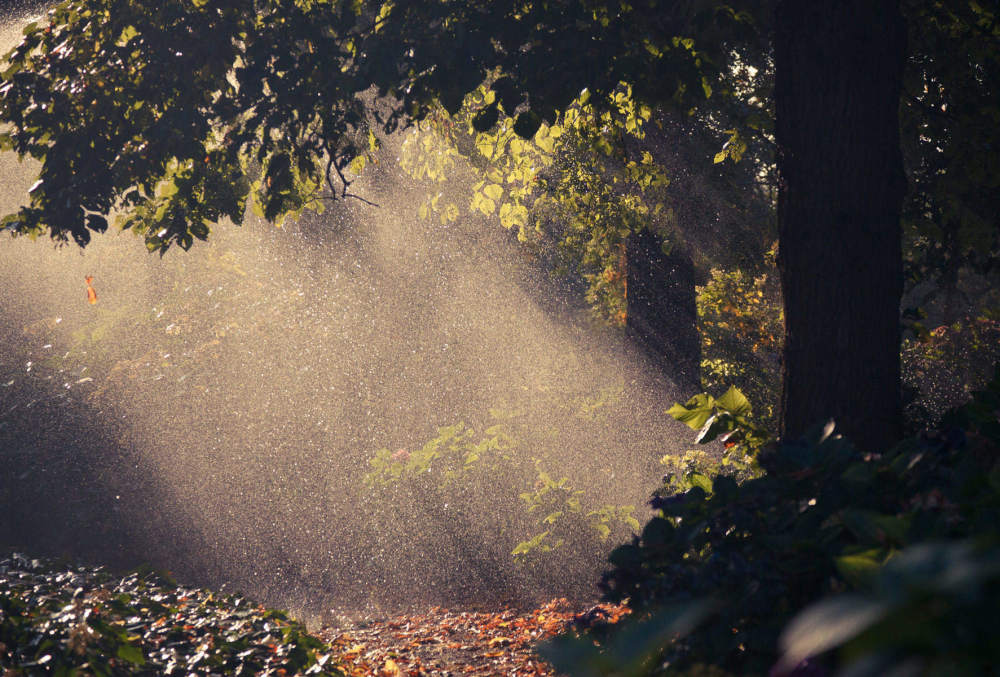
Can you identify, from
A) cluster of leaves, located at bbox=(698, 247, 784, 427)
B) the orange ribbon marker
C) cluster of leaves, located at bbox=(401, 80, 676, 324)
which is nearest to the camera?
cluster of leaves, located at bbox=(401, 80, 676, 324)

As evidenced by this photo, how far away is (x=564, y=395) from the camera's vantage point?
12.3 meters

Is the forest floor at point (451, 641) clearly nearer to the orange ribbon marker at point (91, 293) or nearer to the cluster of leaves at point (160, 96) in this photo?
the cluster of leaves at point (160, 96)

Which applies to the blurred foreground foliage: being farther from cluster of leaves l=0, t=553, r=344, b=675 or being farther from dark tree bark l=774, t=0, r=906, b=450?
cluster of leaves l=0, t=553, r=344, b=675

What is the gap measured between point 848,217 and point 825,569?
2163 mm

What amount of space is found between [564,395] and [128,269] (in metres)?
10.9

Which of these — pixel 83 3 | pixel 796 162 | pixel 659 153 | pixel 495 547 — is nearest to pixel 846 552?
pixel 796 162

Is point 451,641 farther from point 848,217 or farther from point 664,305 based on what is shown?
point 664,305

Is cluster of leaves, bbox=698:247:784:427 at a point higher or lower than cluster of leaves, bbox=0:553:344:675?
lower

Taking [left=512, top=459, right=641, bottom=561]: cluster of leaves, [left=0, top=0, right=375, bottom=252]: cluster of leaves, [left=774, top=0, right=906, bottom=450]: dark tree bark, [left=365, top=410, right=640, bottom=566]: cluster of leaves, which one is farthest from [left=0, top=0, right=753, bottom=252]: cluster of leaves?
[left=365, top=410, right=640, bottom=566]: cluster of leaves

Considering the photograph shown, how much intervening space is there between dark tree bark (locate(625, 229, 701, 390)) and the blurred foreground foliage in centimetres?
754

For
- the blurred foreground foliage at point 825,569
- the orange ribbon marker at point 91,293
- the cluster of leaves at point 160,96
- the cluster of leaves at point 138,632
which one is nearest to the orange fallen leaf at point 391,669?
the cluster of leaves at point 138,632

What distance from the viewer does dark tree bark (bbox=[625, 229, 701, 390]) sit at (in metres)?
10.0

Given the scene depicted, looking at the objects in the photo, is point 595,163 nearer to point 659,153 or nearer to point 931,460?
point 659,153

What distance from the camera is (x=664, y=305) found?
33.2 feet
